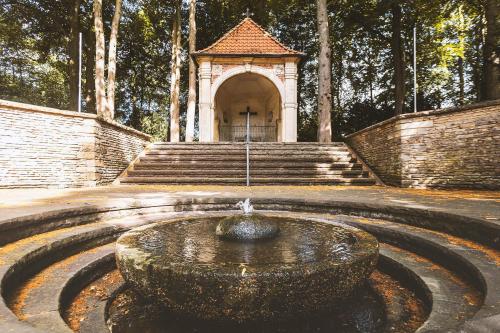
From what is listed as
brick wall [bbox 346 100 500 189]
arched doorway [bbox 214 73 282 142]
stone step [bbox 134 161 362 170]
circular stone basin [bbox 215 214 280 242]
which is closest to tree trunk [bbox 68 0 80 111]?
arched doorway [bbox 214 73 282 142]

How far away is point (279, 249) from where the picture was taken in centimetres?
254

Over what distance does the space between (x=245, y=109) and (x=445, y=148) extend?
1588 cm

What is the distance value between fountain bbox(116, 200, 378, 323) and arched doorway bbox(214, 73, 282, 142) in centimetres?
1656

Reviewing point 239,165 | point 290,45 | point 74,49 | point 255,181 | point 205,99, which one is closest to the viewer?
point 255,181

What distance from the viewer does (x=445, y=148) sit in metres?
6.90

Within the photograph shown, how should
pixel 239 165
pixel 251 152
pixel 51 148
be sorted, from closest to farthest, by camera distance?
pixel 51 148 < pixel 239 165 < pixel 251 152

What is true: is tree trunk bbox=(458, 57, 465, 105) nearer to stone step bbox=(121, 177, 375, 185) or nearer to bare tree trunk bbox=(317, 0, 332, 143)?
bare tree trunk bbox=(317, 0, 332, 143)

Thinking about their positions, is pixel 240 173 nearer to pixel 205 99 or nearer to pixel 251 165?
pixel 251 165

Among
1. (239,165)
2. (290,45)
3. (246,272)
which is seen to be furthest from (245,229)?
(290,45)

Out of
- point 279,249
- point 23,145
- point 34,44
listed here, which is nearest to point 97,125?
point 23,145

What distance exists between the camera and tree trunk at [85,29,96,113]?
17812mm

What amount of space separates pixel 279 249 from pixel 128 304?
1.32m

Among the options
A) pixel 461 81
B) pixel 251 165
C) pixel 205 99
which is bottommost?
pixel 251 165

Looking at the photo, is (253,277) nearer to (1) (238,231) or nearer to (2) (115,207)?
(1) (238,231)
